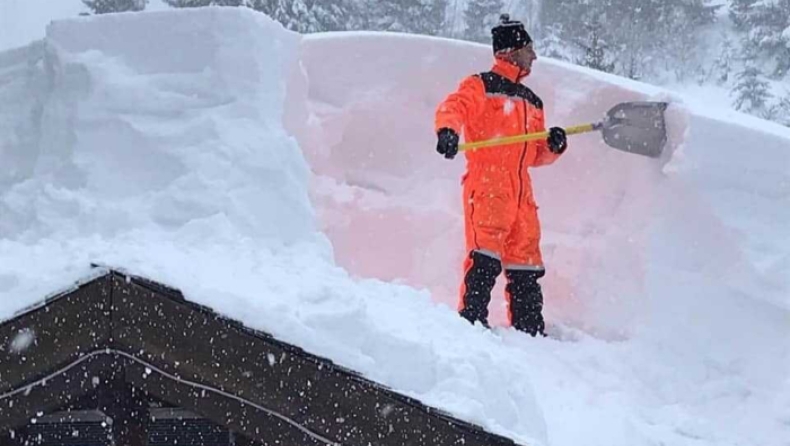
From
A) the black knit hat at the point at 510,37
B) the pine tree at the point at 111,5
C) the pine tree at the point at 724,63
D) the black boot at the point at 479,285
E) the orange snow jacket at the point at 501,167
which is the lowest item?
the pine tree at the point at 724,63

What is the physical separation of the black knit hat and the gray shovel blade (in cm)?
58

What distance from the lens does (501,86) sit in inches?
177

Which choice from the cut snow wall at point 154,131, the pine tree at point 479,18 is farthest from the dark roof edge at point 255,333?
the pine tree at point 479,18

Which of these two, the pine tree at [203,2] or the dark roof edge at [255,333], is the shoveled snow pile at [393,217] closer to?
the dark roof edge at [255,333]

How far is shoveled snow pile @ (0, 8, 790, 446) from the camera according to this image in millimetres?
2137

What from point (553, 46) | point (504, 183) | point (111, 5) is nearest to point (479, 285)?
point (504, 183)

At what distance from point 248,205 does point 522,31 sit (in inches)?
67.8

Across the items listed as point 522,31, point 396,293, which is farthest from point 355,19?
point 396,293

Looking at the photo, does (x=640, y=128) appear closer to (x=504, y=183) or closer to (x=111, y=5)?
(x=504, y=183)

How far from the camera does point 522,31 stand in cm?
445

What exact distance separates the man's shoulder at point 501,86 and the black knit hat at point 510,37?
127 millimetres

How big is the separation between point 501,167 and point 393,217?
1034 millimetres

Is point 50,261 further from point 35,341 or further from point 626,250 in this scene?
point 626,250

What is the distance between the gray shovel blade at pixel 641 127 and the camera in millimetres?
4535
